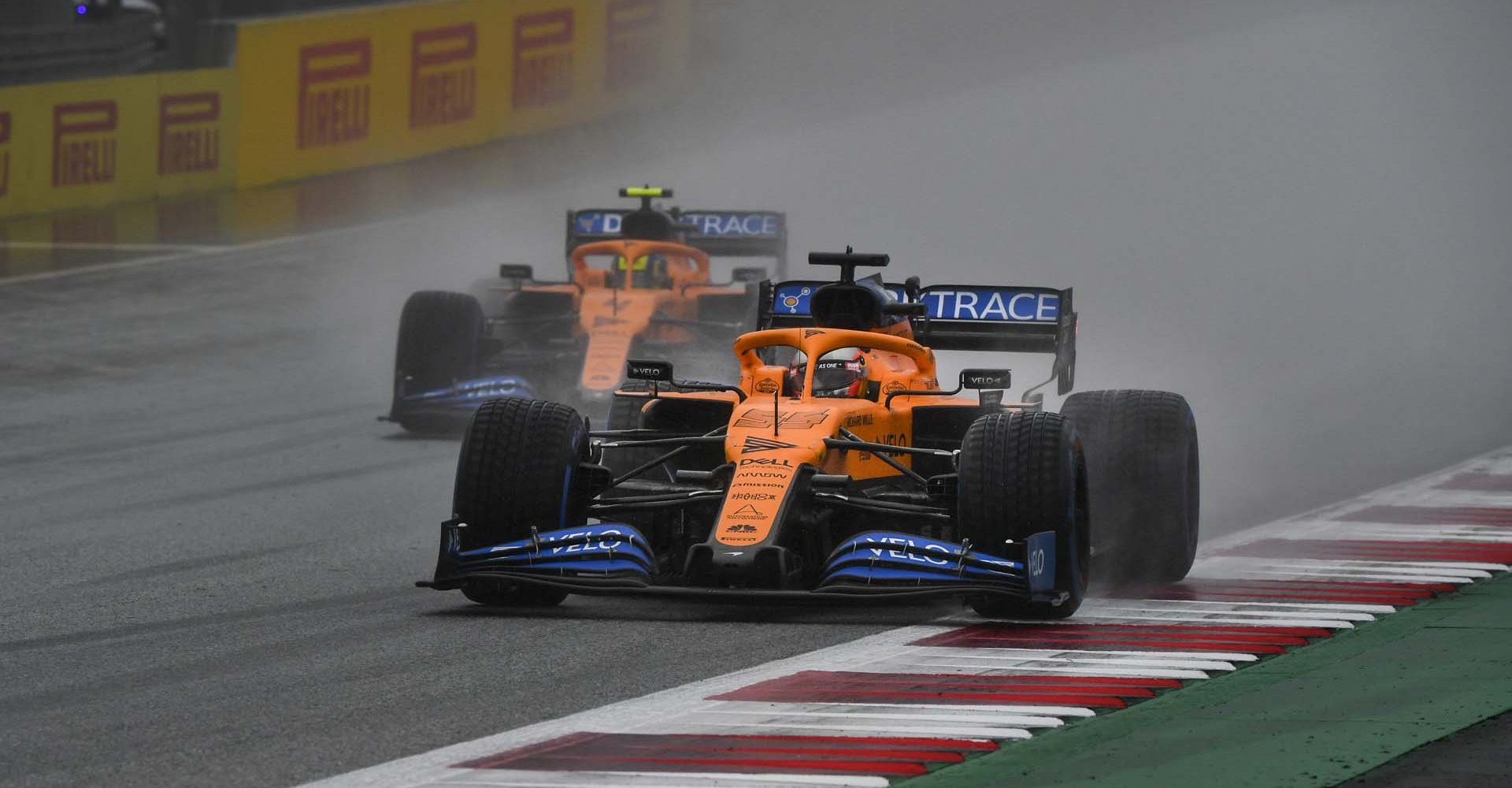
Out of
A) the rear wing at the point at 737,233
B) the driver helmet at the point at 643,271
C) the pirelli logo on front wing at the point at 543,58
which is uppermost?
the pirelli logo on front wing at the point at 543,58

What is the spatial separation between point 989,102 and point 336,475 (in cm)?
2564

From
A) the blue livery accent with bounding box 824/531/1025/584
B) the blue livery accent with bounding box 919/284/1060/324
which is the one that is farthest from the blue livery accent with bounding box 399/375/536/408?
the blue livery accent with bounding box 824/531/1025/584

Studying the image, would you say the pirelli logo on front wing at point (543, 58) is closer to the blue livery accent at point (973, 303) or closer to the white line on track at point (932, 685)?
the blue livery accent at point (973, 303)

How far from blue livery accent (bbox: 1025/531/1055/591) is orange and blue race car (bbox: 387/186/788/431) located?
8289 millimetres

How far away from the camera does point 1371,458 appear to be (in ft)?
58.0

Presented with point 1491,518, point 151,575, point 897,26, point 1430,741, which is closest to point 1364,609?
point 1430,741

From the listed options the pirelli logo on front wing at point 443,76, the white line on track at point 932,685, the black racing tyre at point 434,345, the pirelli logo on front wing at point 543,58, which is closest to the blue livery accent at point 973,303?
the white line on track at point 932,685

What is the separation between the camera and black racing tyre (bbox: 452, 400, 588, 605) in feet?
34.7

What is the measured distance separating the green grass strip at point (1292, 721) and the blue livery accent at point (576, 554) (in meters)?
2.77

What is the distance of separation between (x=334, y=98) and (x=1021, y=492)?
77.1 ft

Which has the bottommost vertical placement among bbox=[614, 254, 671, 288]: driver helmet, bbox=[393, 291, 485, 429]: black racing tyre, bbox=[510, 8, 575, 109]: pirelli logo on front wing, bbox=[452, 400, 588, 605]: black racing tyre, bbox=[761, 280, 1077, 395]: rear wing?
bbox=[452, 400, 588, 605]: black racing tyre

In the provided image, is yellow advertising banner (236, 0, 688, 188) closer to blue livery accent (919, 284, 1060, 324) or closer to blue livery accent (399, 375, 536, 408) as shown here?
blue livery accent (399, 375, 536, 408)

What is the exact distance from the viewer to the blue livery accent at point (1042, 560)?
9844 millimetres

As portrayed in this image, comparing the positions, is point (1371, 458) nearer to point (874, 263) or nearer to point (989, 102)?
point (874, 263)
